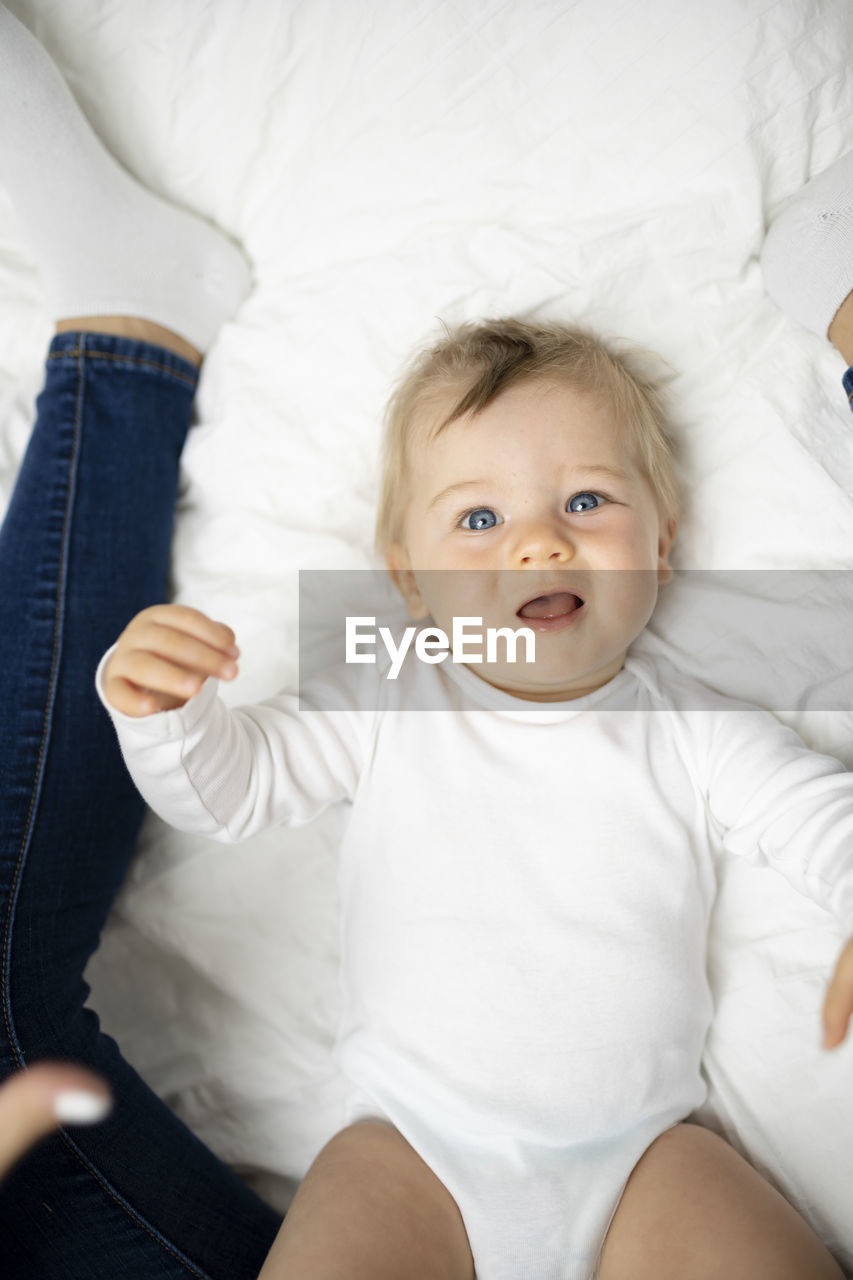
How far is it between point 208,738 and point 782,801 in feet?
1.83

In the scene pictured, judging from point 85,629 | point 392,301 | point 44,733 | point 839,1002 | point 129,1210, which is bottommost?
point 129,1210

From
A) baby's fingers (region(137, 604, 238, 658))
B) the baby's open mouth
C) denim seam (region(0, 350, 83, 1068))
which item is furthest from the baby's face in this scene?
denim seam (region(0, 350, 83, 1068))

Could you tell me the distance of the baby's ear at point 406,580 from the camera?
113cm

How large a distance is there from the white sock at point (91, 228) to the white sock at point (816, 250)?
0.68m

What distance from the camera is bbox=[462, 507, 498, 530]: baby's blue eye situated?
38.9 inches

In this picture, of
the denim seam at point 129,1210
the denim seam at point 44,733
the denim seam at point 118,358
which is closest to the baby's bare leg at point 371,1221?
the denim seam at point 129,1210

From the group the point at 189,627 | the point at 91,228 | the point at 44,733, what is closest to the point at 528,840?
the point at 189,627

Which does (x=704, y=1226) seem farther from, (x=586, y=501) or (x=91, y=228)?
(x=91, y=228)

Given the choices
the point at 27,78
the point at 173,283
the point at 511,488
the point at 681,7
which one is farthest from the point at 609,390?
the point at 27,78

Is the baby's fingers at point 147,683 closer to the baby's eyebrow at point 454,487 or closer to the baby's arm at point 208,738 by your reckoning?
the baby's arm at point 208,738

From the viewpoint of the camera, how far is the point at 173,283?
1.19m

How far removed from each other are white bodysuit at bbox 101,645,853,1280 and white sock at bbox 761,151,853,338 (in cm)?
48

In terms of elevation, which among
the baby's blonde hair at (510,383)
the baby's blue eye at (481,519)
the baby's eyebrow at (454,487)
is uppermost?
the baby's blonde hair at (510,383)

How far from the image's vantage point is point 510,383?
1009mm
